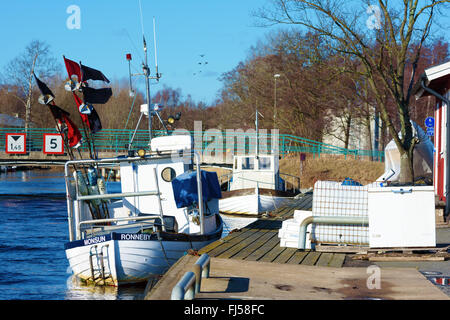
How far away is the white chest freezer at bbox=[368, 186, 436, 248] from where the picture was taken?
10227 mm

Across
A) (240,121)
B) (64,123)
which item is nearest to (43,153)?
(240,121)

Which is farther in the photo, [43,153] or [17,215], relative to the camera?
[43,153]

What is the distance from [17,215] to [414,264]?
75.8 feet

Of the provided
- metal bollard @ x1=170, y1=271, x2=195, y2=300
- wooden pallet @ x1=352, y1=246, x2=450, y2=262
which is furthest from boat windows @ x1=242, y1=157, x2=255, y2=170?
metal bollard @ x1=170, y1=271, x2=195, y2=300

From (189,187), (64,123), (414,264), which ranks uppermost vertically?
(64,123)

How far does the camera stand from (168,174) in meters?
15.6

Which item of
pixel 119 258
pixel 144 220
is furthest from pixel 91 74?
pixel 119 258

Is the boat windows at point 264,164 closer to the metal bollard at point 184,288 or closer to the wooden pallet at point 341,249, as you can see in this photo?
the wooden pallet at point 341,249

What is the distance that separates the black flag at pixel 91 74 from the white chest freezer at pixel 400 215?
22.1 feet

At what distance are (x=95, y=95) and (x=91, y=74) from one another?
476mm

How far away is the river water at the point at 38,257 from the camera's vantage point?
500 inches

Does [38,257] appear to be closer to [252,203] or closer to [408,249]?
[252,203]

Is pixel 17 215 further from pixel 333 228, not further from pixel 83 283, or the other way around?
pixel 333 228
